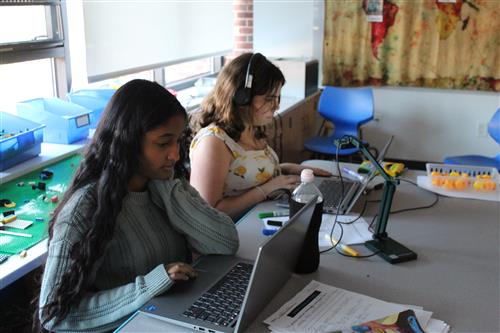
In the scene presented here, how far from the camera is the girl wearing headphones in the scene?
1.82 metres

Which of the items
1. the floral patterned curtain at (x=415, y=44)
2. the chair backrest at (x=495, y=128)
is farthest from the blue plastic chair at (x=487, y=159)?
the floral patterned curtain at (x=415, y=44)

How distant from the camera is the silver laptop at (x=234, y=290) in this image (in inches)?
41.5

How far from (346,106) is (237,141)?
2.30m

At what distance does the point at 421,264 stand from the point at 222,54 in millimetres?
3361

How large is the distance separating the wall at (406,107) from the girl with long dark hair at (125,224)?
330 centimetres

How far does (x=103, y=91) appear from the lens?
2.80 meters

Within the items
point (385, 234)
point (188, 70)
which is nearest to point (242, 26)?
point (188, 70)

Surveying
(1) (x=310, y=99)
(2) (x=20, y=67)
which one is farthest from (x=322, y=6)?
(2) (x=20, y=67)

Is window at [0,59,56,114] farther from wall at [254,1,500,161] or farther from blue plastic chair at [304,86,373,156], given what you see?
wall at [254,1,500,161]

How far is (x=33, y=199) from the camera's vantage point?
186 cm

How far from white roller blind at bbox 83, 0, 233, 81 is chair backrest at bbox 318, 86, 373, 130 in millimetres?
997

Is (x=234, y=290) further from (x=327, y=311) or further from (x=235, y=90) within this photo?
(x=235, y=90)

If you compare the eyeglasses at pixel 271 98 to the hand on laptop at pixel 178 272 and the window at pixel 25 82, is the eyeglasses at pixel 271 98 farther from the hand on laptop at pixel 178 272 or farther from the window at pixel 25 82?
the window at pixel 25 82

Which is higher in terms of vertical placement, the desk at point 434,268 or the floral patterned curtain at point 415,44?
the floral patterned curtain at point 415,44
